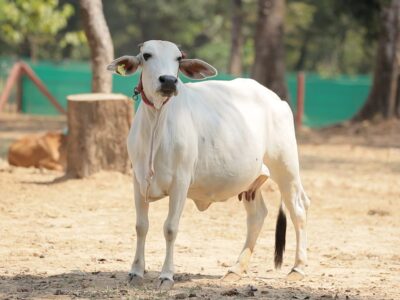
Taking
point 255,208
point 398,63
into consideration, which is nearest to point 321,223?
point 255,208

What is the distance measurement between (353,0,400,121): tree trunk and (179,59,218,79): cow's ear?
52.3 feet

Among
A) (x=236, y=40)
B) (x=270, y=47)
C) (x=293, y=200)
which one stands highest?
(x=236, y=40)

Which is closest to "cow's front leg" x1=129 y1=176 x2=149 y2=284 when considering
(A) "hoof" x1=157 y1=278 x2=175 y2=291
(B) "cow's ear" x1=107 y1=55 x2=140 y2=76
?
(A) "hoof" x1=157 y1=278 x2=175 y2=291

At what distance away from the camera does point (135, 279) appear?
7.05 meters

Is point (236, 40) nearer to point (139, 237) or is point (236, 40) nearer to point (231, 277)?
point (231, 277)

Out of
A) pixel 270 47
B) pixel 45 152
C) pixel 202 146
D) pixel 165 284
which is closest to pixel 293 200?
pixel 202 146

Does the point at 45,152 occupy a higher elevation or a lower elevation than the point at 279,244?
higher

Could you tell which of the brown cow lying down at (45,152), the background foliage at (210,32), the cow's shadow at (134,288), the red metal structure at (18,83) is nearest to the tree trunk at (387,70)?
the red metal structure at (18,83)

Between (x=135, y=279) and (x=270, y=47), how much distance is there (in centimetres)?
1642

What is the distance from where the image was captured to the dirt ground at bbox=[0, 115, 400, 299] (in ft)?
23.1

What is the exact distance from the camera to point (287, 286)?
23.9 feet

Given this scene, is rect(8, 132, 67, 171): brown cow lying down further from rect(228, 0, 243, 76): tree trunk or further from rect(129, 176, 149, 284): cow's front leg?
rect(228, 0, 243, 76): tree trunk

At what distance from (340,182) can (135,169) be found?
7.52 meters

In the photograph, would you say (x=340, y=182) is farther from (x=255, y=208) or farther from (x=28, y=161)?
(x=255, y=208)
